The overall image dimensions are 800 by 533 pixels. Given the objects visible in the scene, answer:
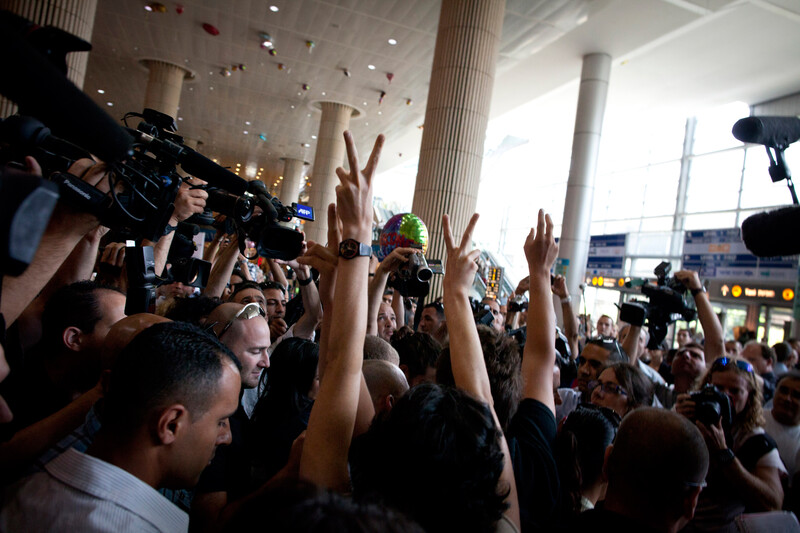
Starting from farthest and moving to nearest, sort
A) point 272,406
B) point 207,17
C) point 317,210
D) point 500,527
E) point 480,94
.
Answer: point 317,210 → point 207,17 → point 480,94 → point 272,406 → point 500,527

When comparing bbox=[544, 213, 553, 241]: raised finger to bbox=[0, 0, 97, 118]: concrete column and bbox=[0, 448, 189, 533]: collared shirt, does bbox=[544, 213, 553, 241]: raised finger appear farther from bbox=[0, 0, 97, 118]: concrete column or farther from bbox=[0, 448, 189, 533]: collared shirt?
bbox=[0, 0, 97, 118]: concrete column

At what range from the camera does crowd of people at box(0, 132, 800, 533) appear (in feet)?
3.44

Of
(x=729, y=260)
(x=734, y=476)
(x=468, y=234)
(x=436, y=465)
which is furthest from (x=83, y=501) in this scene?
(x=729, y=260)

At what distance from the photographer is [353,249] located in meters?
1.42

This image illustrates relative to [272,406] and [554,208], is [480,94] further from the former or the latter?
[554,208]

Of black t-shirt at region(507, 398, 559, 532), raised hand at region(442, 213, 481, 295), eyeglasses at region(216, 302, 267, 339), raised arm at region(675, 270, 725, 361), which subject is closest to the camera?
black t-shirt at region(507, 398, 559, 532)

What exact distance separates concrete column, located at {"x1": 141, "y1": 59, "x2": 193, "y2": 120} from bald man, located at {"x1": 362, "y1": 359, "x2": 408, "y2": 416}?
47.6 feet

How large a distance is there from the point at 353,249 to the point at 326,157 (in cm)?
1603

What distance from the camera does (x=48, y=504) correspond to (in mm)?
1050

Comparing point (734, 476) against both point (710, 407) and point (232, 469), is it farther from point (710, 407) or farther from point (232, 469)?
point (232, 469)

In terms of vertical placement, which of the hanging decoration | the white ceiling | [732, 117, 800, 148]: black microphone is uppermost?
the white ceiling

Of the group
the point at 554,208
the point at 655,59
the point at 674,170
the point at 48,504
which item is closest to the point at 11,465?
the point at 48,504

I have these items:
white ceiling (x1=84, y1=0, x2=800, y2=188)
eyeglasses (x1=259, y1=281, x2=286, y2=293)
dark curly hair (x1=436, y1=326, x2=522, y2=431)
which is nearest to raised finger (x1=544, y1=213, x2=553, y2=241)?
dark curly hair (x1=436, y1=326, x2=522, y2=431)

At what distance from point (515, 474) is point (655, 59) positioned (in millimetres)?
12954
